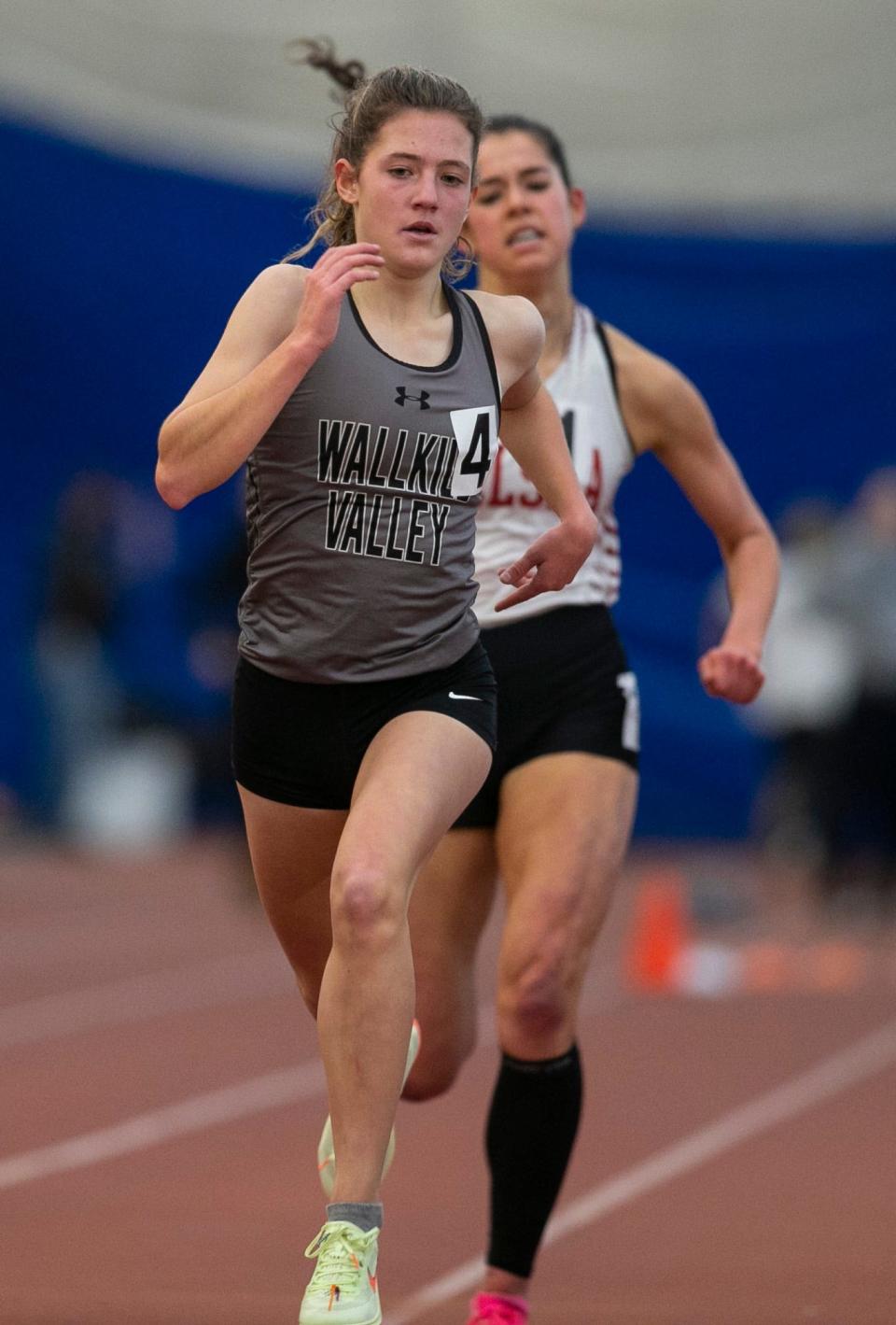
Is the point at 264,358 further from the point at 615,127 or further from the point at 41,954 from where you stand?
the point at 615,127

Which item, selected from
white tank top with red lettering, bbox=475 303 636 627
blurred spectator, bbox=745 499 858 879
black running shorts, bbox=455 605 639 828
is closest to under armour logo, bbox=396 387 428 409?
white tank top with red lettering, bbox=475 303 636 627

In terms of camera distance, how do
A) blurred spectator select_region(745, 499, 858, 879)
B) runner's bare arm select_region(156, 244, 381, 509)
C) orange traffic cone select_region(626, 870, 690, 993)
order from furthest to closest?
1. blurred spectator select_region(745, 499, 858, 879)
2. orange traffic cone select_region(626, 870, 690, 993)
3. runner's bare arm select_region(156, 244, 381, 509)

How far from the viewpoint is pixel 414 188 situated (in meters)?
4.04

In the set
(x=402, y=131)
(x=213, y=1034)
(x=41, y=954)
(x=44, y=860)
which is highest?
(x=402, y=131)

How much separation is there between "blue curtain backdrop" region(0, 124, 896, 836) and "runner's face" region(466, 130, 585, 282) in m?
10.7

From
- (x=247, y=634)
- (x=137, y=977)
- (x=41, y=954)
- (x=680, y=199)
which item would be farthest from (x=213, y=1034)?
(x=680, y=199)

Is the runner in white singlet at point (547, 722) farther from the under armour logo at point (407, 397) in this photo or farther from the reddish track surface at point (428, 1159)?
the under armour logo at point (407, 397)

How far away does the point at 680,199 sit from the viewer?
53.4 feet

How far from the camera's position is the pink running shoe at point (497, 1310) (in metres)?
4.64

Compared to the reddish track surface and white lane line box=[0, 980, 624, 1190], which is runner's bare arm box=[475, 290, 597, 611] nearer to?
the reddish track surface

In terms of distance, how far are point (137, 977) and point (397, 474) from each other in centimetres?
707

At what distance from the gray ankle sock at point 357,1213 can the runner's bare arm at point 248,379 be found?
45.5 inches

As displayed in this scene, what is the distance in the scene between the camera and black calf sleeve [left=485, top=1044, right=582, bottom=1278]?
4762mm

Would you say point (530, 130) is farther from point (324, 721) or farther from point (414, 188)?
point (324, 721)
